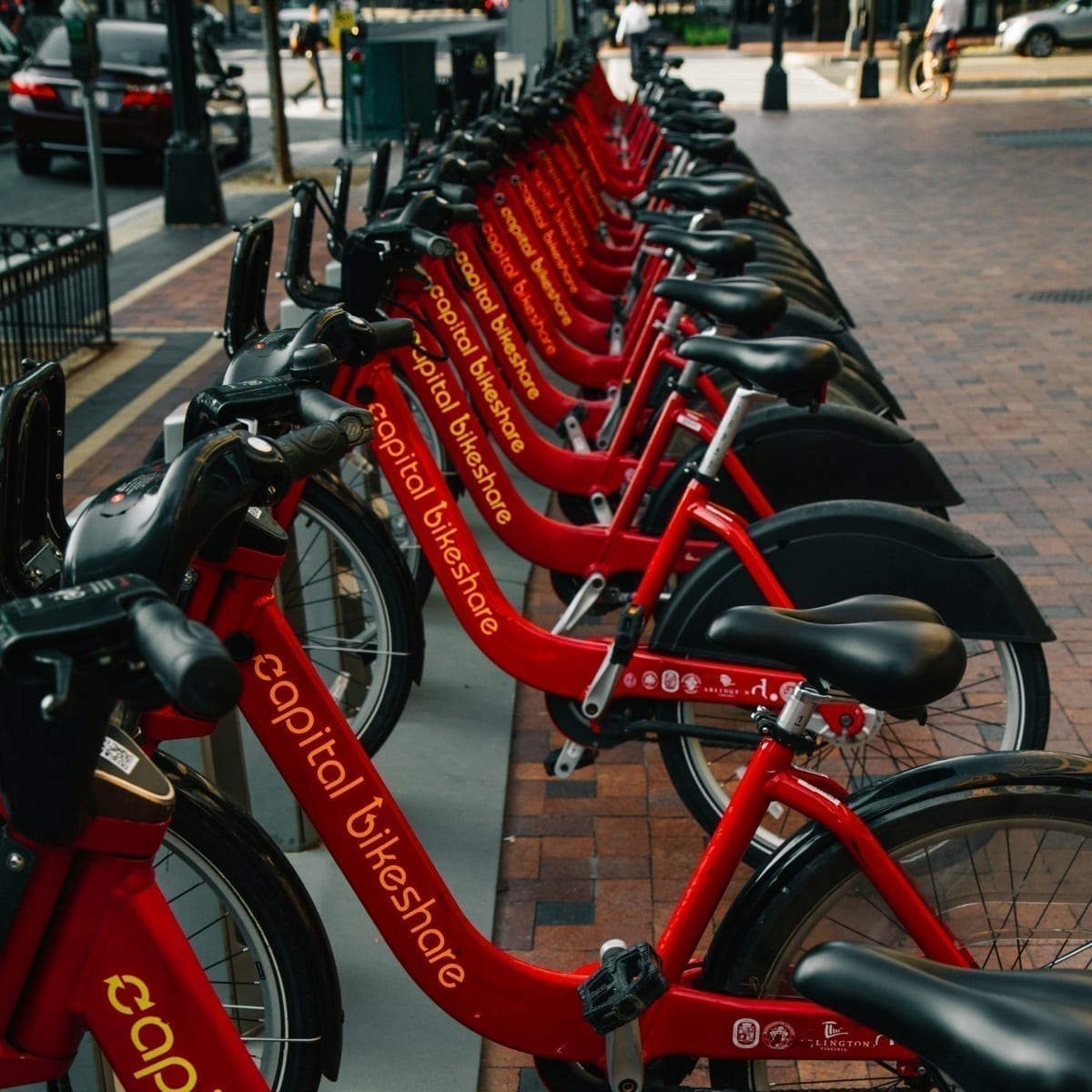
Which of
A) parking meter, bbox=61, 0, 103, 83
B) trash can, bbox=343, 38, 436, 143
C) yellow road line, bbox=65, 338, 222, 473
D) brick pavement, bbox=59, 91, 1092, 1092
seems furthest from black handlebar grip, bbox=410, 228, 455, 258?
trash can, bbox=343, 38, 436, 143

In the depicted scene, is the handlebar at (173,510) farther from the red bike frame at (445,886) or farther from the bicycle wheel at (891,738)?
the bicycle wheel at (891,738)

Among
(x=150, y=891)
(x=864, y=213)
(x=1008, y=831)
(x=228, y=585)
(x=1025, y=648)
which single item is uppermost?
(x=228, y=585)

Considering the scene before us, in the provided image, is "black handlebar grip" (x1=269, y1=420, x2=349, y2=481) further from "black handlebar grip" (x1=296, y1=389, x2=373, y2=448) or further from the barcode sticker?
the barcode sticker

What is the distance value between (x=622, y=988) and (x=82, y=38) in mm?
9280

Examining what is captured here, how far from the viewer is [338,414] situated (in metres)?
2.05

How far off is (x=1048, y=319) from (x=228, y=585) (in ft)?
27.1

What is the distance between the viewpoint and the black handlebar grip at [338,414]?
2051 mm

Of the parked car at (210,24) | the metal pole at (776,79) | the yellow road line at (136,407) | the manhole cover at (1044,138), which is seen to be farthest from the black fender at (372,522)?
the parked car at (210,24)

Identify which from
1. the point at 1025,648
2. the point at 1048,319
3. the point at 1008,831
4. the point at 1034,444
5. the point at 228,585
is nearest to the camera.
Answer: the point at 228,585

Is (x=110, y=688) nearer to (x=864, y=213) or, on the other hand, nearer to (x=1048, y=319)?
(x=1048, y=319)

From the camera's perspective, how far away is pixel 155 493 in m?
1.67

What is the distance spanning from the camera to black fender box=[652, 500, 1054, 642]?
336 centimetres

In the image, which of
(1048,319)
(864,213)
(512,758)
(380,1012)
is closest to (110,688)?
(380,1012)

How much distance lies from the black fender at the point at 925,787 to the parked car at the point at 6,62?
67.5 feet
